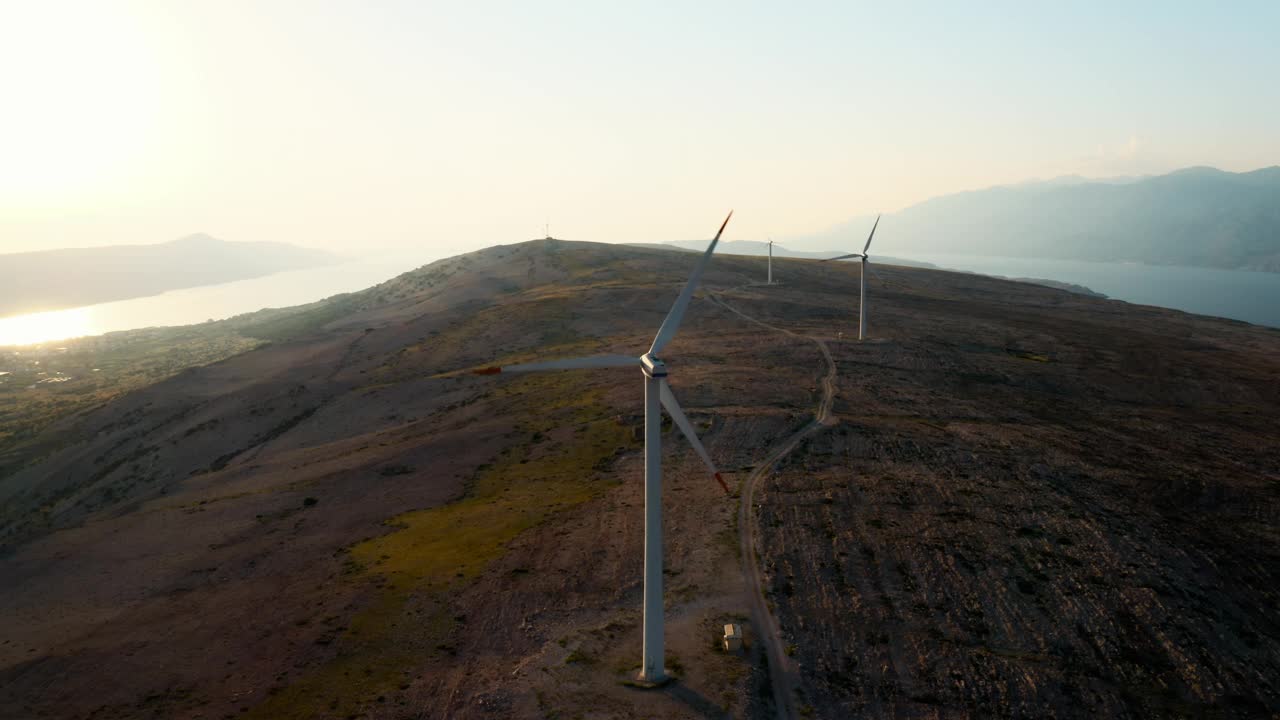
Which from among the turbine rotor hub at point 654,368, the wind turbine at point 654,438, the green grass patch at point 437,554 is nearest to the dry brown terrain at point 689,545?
the green grass patch at point 437,554

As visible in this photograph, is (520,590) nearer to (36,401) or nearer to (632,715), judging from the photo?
(632,715)

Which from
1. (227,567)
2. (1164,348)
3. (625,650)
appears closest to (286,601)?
(227,567)

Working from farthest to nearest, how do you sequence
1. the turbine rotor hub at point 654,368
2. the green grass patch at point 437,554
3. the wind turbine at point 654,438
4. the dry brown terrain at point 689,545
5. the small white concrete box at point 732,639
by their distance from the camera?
1. the green grass patch at point 437,554
2. the small white concrete box at point 732,639
3. the dry brown terrain at point 689,545
4. the wind turbine at point 654,438
5. the turbine rotor hub at point 654,368

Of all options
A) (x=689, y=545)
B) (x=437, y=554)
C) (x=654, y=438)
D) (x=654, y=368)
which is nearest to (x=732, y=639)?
(x=689, y=545)

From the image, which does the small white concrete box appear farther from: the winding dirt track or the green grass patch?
the green grass patch

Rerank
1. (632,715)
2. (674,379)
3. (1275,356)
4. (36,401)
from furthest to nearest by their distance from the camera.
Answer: (36,401), (1275,356), (674,379), (632,715)

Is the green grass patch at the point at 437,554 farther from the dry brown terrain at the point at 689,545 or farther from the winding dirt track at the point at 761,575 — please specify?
the winding dirt track at the point at 761,575
